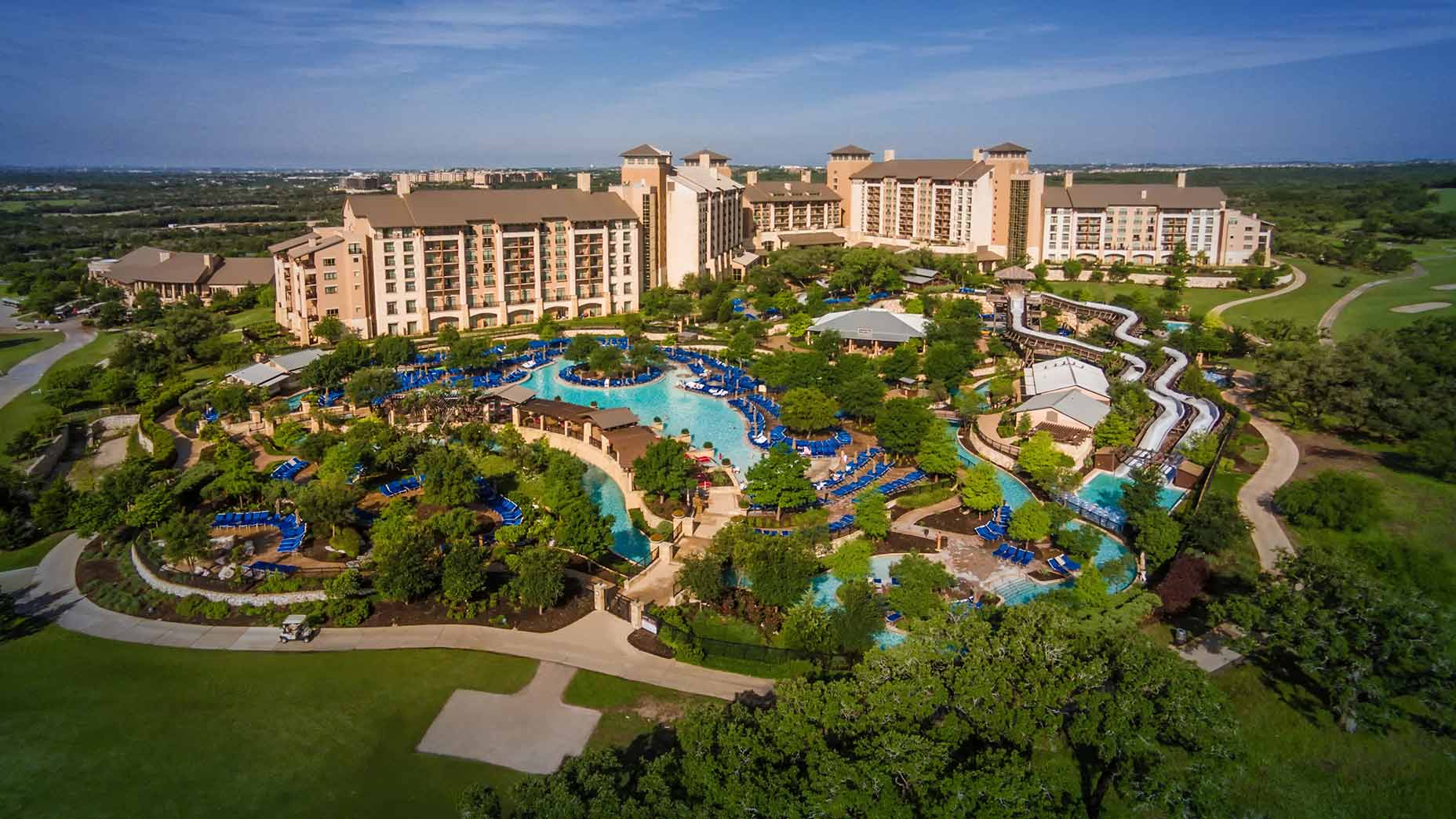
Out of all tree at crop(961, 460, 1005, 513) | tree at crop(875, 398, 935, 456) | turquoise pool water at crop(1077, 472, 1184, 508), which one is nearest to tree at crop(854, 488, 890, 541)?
tree at crop(961, 460, 1005, 513)

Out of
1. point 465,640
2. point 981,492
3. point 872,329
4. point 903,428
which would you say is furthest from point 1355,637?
point 872,329

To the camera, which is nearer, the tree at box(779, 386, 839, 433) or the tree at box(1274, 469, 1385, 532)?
the tree at box(1274, 469, 1385, 532)

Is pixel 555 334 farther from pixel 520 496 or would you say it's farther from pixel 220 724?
pixel 220 724

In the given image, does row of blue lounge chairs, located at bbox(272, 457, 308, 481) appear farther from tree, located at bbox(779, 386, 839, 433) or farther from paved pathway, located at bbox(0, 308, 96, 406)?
paved pathway, located at bbox(0, 308, 96, 406)

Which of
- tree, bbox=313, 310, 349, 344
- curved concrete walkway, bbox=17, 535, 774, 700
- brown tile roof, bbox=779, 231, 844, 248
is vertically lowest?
curved concrete walkway, bbox=17, 535, 774, 700

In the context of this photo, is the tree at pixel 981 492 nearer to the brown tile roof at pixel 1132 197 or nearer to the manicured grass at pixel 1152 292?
the manicured grass at pixel 1152 292
